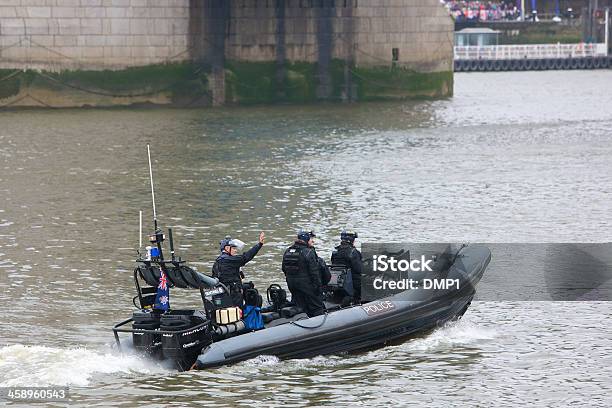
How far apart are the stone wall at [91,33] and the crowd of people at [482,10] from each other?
48.9 meters

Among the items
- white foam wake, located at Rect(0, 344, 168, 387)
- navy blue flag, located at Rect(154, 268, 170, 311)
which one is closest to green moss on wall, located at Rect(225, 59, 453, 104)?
white foam wake, located at Rect(0, 344, 168, 387)

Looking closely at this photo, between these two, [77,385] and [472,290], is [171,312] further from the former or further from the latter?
[472,290]

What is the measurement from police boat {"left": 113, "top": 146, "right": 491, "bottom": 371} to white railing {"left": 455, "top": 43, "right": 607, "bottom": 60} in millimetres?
68731

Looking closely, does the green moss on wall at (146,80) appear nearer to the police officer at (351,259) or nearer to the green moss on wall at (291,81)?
the green moss on wall at (291,81)

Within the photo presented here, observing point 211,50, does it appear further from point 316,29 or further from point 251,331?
point 251,331

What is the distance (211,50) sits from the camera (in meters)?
57.1

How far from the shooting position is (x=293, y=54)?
57594 millimetres

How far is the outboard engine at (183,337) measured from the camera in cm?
1681

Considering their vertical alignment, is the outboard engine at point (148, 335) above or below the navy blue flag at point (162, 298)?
below

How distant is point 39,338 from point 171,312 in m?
3.28

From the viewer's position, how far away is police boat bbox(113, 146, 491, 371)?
1692 centimetres

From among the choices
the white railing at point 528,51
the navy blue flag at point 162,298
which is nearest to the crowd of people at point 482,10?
the white railing at point 528,51

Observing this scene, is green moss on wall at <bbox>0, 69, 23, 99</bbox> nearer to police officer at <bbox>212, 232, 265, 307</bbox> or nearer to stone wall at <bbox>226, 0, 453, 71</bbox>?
stone wall at <bbox>226, 0, 453, 71</bbox>

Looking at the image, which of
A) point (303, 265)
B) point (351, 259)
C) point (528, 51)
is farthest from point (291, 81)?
point (303, 265)
